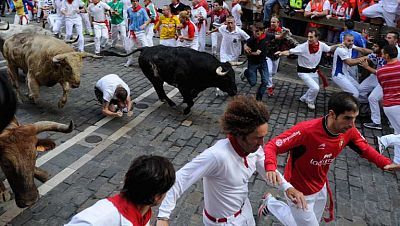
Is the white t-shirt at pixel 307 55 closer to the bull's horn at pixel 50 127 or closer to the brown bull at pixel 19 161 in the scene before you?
the bull's horn at pixel 50 127

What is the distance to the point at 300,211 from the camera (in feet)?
13.5

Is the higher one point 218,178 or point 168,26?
point 218,178

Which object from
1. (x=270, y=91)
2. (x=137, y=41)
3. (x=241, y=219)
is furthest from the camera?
(x=137, y=41)

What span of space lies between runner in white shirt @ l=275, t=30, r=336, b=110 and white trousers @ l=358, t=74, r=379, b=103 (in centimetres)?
110

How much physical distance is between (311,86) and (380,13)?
386cm

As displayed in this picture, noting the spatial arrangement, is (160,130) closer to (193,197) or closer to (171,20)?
(193,197)

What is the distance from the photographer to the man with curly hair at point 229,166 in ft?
10.8

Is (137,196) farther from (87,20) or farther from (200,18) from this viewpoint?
(87,20)

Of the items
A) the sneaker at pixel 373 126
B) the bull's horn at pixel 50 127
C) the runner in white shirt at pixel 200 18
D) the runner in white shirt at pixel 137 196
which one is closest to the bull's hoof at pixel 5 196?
the bull's horn at pixel 50 127

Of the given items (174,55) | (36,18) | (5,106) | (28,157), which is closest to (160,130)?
(174,55)

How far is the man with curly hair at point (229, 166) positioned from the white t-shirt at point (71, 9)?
11508mm

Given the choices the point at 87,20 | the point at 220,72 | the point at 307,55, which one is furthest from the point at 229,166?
the point at 87,20

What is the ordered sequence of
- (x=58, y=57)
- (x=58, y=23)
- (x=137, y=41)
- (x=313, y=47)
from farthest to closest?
(x=58, y=23), (x=137, y=41), (x=313, y=47), (x=58, y=57)

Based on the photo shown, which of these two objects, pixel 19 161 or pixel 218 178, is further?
pixel 19 161
